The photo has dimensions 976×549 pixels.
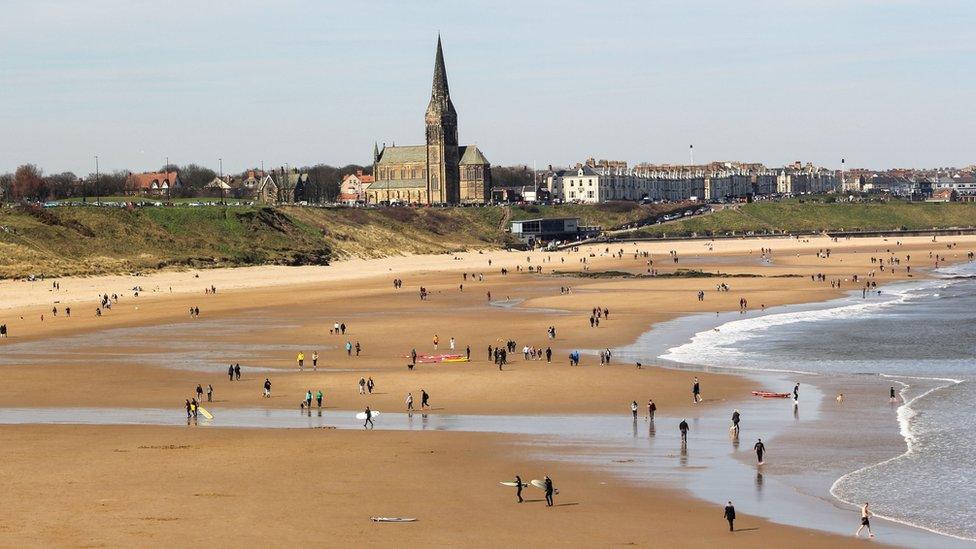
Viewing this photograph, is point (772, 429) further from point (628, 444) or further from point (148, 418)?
point (148, 418)

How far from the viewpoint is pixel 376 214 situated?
482 feet

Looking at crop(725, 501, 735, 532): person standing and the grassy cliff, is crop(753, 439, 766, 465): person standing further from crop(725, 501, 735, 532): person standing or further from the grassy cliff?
the grassy cliff

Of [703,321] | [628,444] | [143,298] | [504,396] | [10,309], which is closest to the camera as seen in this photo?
[628,444]

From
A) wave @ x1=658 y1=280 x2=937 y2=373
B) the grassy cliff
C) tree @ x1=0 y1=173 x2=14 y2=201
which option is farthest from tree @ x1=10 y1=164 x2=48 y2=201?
wave @ x1=658 y1=280 x2=937 y2=373

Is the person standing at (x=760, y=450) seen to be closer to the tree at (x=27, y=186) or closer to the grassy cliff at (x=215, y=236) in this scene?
the grassy cliff at (x=215, y=236)

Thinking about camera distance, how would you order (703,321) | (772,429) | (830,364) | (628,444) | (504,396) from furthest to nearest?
(703,321)
(830,364)
(504,396)
(772,429)
(628,444)

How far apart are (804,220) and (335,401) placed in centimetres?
16108

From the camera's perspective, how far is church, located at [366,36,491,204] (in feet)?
584

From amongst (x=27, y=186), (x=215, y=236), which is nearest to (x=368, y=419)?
(x=215, y=236)

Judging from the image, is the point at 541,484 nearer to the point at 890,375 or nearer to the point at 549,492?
the point at 549,492

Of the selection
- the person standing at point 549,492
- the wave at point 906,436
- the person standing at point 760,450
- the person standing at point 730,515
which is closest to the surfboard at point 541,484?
the person standing at point 549,492

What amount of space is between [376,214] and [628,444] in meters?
116

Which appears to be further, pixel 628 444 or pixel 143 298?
pixel 143 298

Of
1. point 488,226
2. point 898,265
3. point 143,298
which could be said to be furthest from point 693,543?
point 488,226
